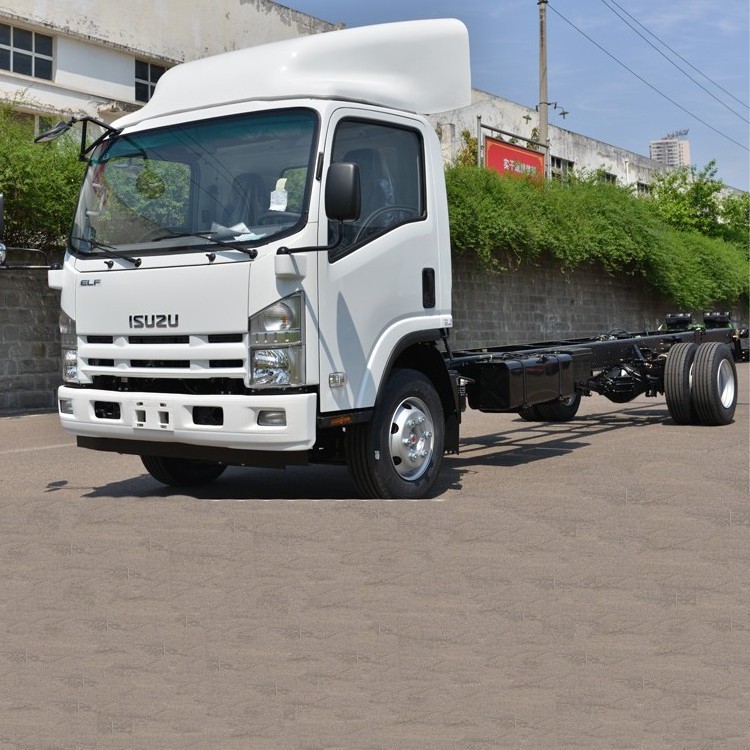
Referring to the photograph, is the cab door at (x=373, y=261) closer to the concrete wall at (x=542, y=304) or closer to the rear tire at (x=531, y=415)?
the rear tire at (x=531, y=415)

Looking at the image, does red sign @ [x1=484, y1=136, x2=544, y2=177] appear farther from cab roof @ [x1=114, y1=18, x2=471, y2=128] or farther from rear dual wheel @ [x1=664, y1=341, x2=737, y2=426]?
cab roof @ [x1=114, y1=18, x2=471, y2=128]

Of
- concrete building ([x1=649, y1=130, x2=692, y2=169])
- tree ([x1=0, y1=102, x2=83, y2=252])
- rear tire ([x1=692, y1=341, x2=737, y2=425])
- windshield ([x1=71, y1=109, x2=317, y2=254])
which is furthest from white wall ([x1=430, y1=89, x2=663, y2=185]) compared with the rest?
concrete building ([x1=649, y1=130, x2=692, y2=169])

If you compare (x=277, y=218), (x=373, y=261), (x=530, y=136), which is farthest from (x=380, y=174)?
Result: (x=530, y=136)

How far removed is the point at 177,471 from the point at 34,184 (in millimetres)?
8097

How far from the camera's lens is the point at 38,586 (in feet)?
17.6

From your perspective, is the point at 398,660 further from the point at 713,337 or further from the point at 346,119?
the point at 713,337

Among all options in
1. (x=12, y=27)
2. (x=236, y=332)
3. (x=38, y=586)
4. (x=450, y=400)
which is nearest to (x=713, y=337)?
(x=450, y=400)

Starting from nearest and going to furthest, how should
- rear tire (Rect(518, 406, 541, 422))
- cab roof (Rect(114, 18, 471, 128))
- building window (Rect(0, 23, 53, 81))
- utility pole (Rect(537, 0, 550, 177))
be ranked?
cab roof (Rect(114, 18, 471, 128))
rear tire (Rect(518, 406, 541, 422))
building window (Rect(0, 23, 53, 81))
utility pole (Rect(537, 0, 550, 177))

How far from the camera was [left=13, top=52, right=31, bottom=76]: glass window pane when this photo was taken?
2717 centimetres

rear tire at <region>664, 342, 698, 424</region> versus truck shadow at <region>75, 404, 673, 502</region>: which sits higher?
rear tire at <region>664, 342, 698, 424</region>

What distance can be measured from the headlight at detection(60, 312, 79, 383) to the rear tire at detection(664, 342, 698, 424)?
279 inches

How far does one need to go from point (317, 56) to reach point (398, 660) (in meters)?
4.48

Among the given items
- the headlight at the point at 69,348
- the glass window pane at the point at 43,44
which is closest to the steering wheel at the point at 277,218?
the headlight at the point at 69,348

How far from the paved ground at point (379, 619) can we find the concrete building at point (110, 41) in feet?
62.2
